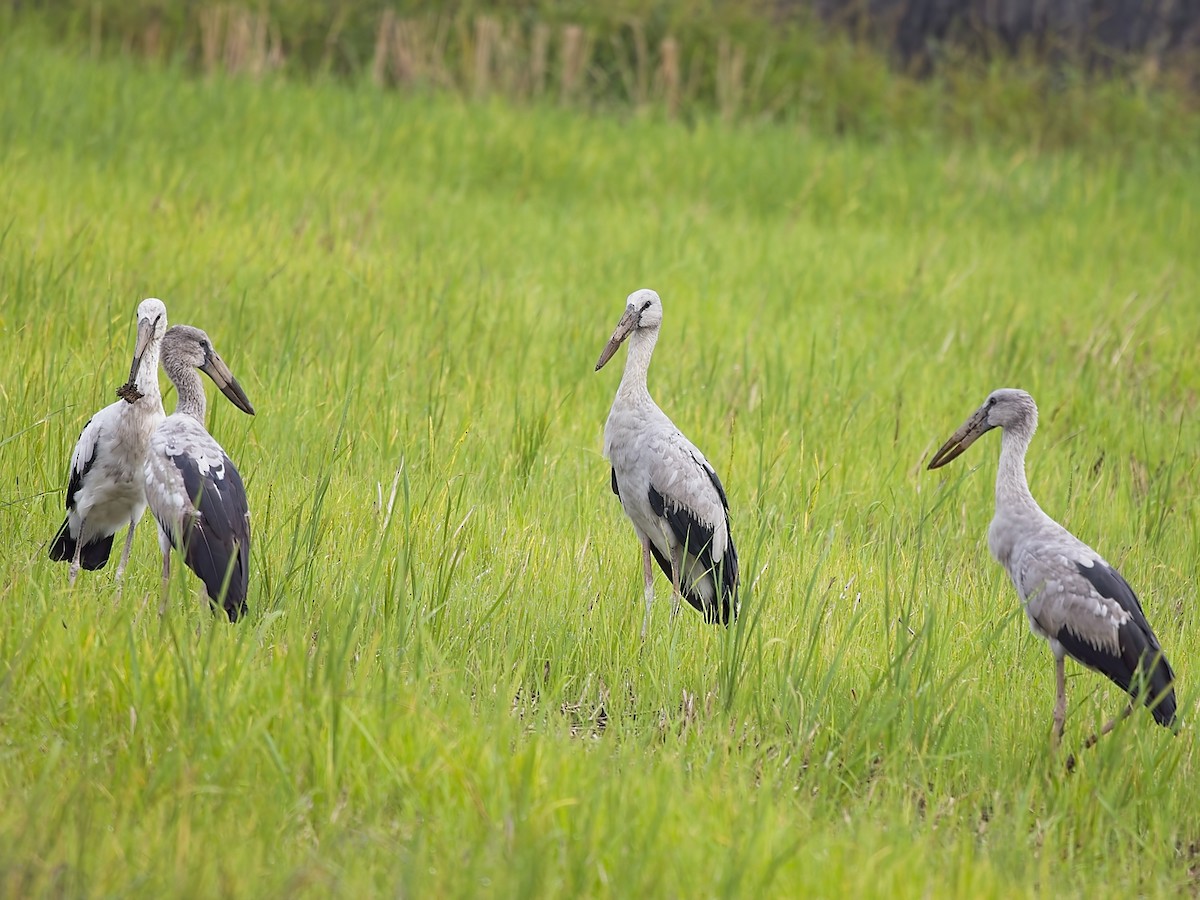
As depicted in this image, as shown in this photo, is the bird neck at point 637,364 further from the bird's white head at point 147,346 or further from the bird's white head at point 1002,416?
the bird's white head at point 147,346

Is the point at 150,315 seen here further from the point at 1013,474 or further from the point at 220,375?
the point at 1013,474

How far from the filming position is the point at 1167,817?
3.24 m

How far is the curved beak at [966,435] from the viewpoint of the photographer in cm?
410

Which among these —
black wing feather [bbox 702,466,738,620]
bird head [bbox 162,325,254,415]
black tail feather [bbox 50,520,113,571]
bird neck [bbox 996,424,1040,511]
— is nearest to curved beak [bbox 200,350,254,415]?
bird head [bbox 162,325,254,415]

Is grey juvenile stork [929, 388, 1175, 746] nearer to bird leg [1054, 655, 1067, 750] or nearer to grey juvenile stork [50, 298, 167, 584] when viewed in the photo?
bird leg [1054, 655, 1067, 750]

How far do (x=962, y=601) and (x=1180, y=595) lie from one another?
0.97 m

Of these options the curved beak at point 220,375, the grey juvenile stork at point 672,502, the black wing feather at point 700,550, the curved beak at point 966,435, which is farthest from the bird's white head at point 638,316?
the curved beak at point 220,375

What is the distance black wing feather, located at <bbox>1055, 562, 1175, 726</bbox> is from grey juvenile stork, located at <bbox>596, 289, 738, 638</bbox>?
106 centimetres

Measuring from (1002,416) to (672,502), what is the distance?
1078 mm

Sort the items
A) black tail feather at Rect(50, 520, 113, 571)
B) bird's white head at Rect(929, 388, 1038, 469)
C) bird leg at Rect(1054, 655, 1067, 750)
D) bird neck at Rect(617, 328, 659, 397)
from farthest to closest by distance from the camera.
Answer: bird neck at Rect(617, 328, 659, 397) → bird's white head at Rect(929, 388, 1038, 469) → black tail feather at Rect(50, 520, 113, 571) → bird leg at Rect(1054, 655, 1067, 750)

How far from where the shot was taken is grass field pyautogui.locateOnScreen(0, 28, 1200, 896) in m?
2.77

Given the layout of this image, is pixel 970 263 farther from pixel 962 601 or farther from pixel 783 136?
pixel 962 601

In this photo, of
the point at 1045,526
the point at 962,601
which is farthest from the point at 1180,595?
the point at 1045,526

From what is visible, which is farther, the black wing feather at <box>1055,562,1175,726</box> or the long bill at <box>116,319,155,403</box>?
the long bill at <box>116,319,155,403</box>
